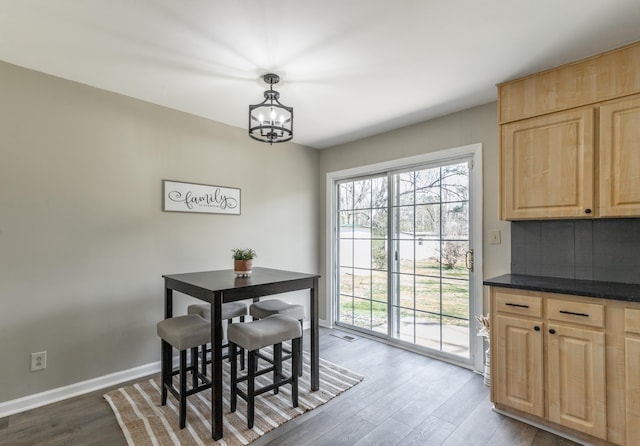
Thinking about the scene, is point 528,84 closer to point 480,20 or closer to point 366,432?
point 480,20

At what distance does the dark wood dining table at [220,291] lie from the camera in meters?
1.97

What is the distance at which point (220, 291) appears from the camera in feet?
6.56

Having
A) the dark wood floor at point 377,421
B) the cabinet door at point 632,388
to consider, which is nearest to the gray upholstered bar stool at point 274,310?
the dark wood floor at point 377,421

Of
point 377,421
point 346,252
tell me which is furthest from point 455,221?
point 377,421

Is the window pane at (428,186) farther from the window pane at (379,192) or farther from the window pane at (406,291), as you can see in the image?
the window pane at (406,291)

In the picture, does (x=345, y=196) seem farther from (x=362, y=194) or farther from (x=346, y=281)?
(x=346, y=281)

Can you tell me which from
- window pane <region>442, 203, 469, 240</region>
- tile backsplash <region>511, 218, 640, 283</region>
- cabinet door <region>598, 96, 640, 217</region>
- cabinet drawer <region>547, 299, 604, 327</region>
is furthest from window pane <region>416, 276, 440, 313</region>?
cabinet door <region>598, 96, 640, 217</region>

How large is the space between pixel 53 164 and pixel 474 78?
3.31 m

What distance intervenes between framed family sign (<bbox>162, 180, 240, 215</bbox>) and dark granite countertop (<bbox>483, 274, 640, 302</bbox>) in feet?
8.48

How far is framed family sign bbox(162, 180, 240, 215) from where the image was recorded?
3051 millimetres

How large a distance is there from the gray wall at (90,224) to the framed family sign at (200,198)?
67 mm

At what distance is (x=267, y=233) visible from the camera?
3.86 m

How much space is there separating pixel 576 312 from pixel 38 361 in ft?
12.2

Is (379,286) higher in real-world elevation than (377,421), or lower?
higher
